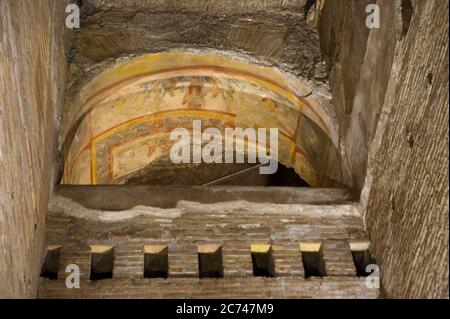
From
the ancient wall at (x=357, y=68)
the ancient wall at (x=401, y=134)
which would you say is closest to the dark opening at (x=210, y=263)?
the ancient wall at (x=401, y=134)

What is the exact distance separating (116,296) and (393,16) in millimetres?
2080

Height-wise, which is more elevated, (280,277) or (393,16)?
(393,16)

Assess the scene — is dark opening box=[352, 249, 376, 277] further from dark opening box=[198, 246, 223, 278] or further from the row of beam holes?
dark opening box=[198, 246, 223, 278]

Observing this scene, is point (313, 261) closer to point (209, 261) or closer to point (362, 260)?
point (362, 260)

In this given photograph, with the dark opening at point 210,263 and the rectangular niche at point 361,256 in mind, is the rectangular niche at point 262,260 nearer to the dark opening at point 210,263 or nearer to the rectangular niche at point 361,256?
the dark opening at point 210,263

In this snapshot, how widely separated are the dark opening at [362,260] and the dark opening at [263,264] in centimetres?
48

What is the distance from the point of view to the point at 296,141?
5949mm

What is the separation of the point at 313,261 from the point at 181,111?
2.25 m

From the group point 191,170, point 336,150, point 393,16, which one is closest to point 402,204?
point 393,16

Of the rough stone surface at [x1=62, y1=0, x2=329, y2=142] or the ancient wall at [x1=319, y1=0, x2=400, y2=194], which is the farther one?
the rough stone surface at [x1=62, y1=0, x2=329, y2=142]

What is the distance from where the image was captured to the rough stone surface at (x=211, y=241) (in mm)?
3955

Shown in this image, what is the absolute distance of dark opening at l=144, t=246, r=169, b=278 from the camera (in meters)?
4.09

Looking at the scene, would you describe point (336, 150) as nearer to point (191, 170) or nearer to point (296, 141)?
point (296, 141)

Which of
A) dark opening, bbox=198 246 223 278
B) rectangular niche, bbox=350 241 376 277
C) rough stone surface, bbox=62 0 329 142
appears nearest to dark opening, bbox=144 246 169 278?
dark opening, bbox=198 246 223 278
